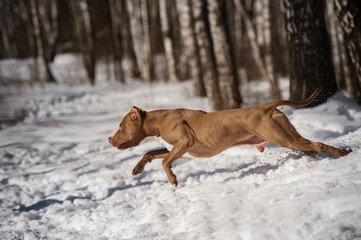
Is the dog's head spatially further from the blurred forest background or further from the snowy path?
the blurred forest background

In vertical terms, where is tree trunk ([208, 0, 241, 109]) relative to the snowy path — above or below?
above

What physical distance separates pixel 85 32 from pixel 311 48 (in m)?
12.4

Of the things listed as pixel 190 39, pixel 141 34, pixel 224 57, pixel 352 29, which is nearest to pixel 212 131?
pixel 352 29

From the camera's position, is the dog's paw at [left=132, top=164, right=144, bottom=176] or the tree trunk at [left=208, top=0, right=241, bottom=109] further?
the tree trunk at [left=208, top=0, right=241, bottom=109]

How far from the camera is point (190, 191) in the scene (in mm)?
3453

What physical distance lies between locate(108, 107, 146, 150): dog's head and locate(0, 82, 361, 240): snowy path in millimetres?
692

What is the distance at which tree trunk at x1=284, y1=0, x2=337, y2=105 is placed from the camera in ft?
15.3

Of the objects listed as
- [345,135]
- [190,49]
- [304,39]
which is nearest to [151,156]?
[345,135]

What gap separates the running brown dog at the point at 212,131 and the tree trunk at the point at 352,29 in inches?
62.3

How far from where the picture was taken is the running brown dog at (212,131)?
2.93m

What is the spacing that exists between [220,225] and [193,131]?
3.64 ft

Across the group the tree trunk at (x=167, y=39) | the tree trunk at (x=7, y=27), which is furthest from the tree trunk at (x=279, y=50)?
the tree trunk at (x=7, y=27)

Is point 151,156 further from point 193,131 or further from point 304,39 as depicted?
point 304,39

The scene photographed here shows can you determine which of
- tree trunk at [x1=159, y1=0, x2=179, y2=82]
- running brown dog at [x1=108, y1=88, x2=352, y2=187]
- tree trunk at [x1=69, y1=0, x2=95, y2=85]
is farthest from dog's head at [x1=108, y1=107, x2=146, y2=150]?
tree trunk at [x1=69, y1=0, x2=95, y2=85]
